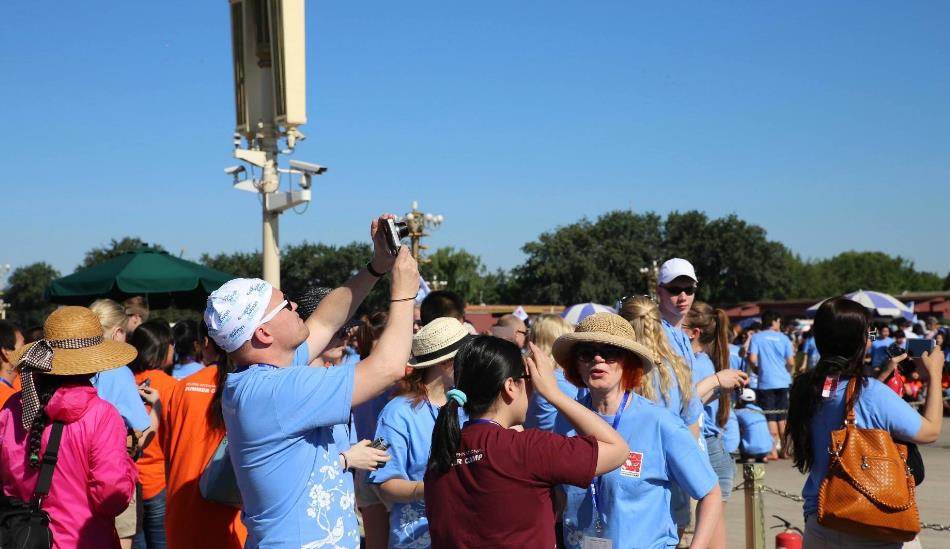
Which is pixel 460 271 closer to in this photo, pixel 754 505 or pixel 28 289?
pixel 28 289

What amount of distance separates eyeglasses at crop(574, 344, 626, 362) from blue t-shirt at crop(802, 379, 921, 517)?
1.03 metres

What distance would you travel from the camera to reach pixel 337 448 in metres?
3.17

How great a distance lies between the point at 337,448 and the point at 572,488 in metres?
1.04

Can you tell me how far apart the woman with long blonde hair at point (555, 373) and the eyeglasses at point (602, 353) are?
1617mm

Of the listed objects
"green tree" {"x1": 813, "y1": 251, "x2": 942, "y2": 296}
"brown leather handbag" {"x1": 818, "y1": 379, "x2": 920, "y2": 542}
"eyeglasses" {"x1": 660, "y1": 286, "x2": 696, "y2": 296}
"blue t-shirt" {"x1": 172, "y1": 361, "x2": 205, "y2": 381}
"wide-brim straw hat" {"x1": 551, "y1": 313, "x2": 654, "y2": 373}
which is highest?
"eyeglasses" {"x1": 660, "y1": 286, "x2": 696, "y2": 296}

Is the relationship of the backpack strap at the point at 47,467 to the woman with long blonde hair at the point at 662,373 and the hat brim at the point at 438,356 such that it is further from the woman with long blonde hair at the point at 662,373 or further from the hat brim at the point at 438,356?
the woman with long blonde hair at the point at 662,373

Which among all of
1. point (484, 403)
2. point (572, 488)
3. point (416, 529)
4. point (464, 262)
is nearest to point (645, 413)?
point (572, 488)

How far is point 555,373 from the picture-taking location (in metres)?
5.66

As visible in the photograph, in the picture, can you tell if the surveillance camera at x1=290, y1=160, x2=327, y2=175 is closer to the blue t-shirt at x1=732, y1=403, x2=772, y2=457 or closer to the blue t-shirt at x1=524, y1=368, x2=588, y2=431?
the blue t-shirt at x1=732, y1=403, x2=772, y2=457

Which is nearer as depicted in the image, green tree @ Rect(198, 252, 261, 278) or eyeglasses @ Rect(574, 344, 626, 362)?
eyeglasses @ Rect(574, 344, 626, 362)

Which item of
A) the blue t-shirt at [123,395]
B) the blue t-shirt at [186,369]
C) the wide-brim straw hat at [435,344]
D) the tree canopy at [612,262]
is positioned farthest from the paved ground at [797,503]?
the tree canopy at [612,262]

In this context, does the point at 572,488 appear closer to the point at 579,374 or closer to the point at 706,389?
the point at 579,374

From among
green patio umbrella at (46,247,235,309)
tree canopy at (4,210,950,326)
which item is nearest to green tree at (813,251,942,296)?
tree canopy at (4,210,950,326)

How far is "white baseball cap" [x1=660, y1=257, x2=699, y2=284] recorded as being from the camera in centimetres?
573
